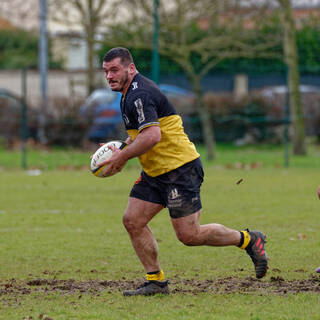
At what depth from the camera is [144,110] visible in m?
5.93

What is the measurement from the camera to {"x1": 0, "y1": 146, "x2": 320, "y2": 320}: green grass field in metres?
5.61

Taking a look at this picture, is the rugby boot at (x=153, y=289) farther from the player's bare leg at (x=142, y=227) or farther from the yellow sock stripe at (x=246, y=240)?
the yellow sock stripe at (x=246, y=240)

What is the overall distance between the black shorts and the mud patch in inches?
28.1

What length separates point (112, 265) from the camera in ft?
24.7

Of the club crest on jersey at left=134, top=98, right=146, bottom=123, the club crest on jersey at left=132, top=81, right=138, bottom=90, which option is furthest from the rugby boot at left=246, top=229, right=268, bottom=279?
the club crest on jersey at left=132, top=81, right=138, bottom=90

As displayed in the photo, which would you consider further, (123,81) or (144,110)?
(123,81)

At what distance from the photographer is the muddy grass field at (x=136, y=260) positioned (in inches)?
220

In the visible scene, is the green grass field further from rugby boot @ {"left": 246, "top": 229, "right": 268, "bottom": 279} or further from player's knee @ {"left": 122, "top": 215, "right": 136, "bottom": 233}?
player's knee @ {"left": 122, "top": 215, "right": 136, "bottom": 233}

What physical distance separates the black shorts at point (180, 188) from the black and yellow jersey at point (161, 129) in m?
0.05

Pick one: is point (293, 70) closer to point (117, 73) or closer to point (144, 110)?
point (117, 73)

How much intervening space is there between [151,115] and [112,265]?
2.19 m

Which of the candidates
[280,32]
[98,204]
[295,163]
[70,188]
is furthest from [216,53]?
[98,204]

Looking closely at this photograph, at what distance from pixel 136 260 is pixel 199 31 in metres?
12.9

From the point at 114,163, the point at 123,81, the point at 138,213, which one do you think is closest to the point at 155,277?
the point at 138,213
